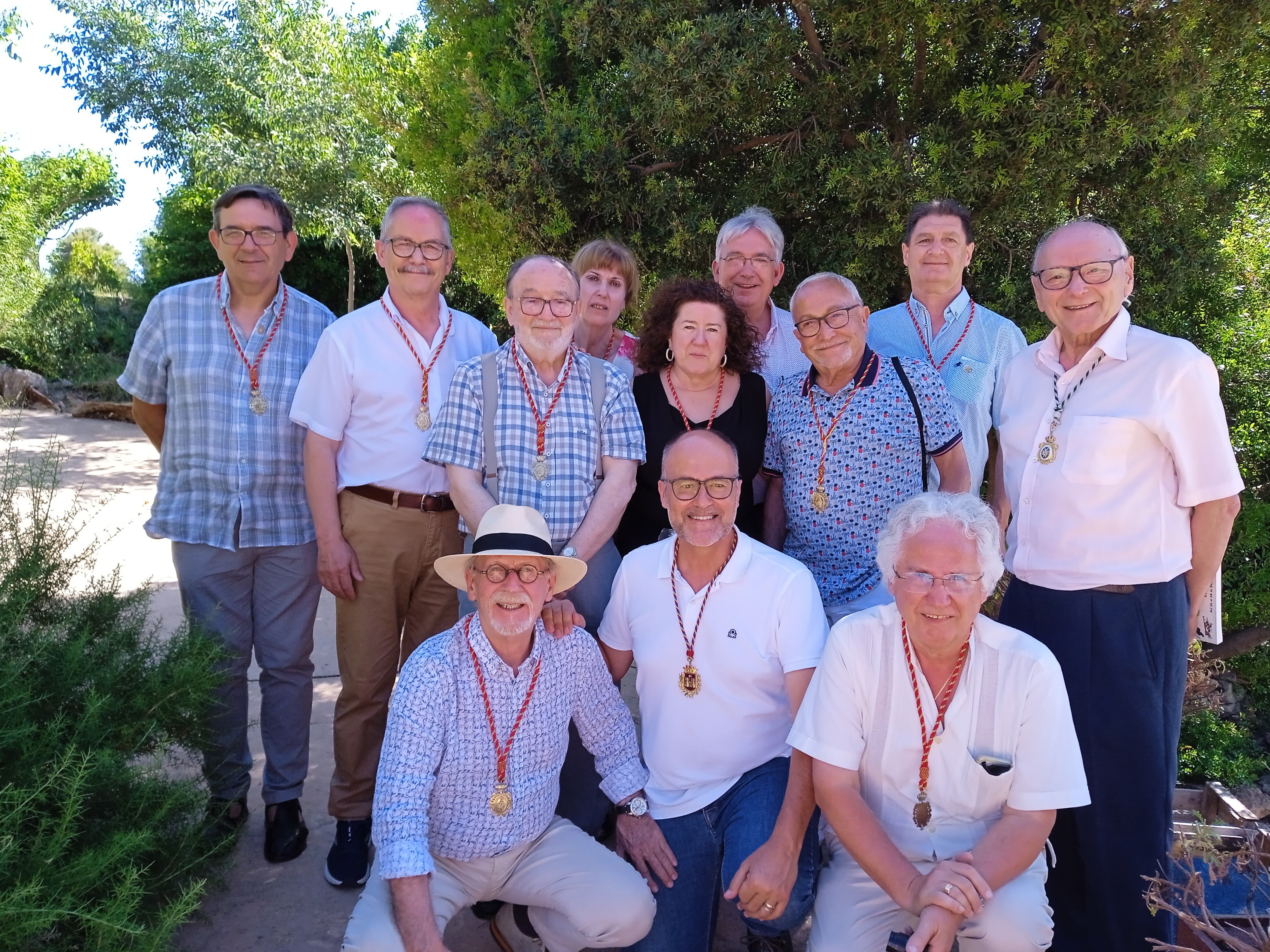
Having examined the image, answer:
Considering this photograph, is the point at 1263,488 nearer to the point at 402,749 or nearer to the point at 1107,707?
the point at 1107,707

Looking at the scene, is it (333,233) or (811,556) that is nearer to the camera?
(811,556)

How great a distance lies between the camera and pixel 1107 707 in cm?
297

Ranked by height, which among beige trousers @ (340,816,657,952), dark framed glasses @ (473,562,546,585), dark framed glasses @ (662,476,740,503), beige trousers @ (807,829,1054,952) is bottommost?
beige trousers @ (340,816,657,952)

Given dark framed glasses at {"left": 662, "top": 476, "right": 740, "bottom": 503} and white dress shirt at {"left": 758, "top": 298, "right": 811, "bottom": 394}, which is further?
white dress shirt at {"left": 758, "top": 298, "right": 811, "bottom": 394}

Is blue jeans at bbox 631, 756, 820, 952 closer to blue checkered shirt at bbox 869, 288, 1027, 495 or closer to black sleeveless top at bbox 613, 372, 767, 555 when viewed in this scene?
black sleeveless top at bbox 613, 372, 767, 555

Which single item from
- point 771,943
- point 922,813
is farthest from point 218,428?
point 922,813

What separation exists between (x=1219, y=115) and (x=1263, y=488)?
2.39 meters

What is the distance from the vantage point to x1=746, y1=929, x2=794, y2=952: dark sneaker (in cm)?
310

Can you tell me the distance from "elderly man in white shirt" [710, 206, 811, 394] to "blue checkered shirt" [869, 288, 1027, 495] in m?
0.37

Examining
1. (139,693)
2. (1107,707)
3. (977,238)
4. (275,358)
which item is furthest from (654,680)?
(977,238)

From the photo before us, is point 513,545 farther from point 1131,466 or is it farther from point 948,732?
point 1131,466

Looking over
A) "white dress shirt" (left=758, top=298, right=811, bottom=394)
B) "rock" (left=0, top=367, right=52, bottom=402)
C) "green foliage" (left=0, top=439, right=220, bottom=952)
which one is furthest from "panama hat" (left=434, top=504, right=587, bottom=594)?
"rock" (left=0, top=367, right=52, bottom=402)

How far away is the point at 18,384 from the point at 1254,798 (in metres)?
18.1

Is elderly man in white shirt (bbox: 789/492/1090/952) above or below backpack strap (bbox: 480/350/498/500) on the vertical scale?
below
